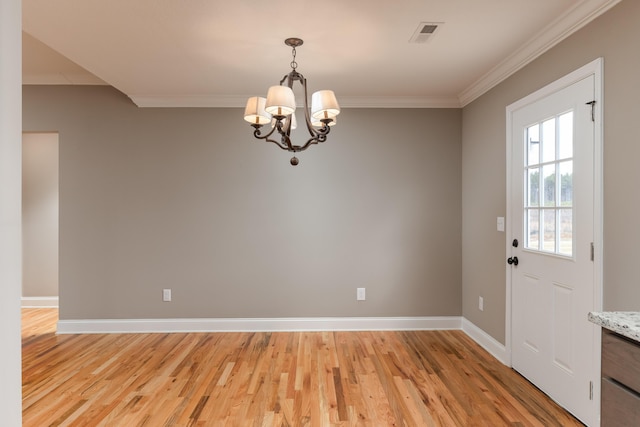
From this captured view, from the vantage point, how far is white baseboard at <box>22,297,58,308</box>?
494 centimetres

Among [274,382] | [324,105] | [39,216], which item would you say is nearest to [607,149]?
[324,105]

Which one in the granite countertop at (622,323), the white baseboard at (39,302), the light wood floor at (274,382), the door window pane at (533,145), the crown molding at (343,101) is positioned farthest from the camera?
the white baseboard at (39,302)

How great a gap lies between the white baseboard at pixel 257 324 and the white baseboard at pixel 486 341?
0.16 metres

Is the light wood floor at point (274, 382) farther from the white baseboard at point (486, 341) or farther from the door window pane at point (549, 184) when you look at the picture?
the door window pane at point (549, 184)

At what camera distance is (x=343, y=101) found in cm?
397

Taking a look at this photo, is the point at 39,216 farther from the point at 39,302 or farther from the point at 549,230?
the point at 549,230

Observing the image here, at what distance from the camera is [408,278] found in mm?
4047

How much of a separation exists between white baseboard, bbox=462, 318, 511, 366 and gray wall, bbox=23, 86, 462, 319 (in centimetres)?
28

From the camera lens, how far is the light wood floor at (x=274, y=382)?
233 centimetres

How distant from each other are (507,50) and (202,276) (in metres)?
3.51

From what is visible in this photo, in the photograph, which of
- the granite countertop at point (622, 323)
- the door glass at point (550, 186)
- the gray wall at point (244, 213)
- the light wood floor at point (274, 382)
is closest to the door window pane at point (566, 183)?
the door glass at point (550, 186)

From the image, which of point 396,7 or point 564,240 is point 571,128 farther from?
point 396,7

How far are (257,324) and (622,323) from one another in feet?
10.8

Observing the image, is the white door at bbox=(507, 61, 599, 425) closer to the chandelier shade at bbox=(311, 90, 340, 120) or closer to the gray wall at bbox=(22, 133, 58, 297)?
the chandelier shade at bbox=(311, 90, 340, 120)
